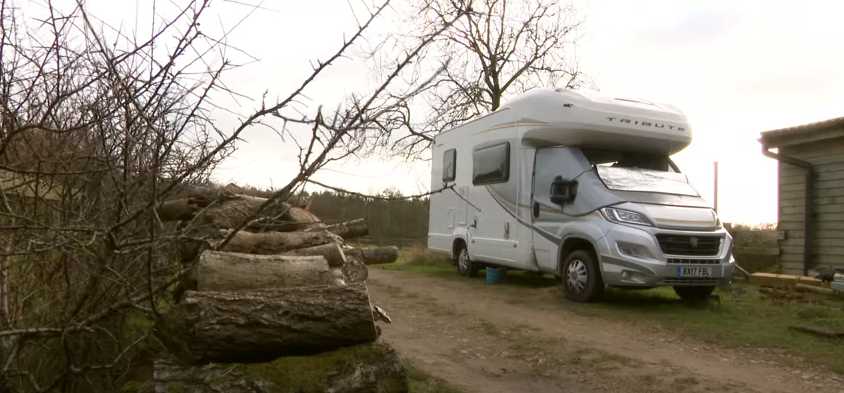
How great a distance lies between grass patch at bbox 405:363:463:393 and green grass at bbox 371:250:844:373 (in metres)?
3.20

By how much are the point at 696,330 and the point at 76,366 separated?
607 centimetres

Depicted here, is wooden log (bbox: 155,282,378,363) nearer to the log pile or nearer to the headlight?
the log pile

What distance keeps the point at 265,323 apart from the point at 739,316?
6.50 meters

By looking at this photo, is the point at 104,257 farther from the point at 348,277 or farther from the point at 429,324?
the point at 429,324

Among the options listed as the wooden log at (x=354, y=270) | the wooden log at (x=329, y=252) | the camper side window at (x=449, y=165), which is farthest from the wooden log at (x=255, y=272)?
the camper side window at (x=449, y=165)

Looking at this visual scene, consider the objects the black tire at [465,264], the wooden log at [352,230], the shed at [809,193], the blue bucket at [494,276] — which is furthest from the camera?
the black tire at [465,264]

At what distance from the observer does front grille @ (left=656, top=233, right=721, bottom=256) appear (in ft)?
26.5

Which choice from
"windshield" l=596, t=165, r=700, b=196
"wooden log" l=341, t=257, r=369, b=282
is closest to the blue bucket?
"windshield" l=596, t=165, r=700, b=196

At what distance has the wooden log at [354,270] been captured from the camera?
18.6 feet

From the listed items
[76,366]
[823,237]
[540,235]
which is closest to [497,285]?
[540,235]

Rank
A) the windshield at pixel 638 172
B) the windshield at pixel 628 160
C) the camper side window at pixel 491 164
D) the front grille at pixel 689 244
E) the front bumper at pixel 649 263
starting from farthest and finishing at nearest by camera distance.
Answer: the camper side window at pixel 491 164
the windshield at pixel 628 160
the windshield at pixel 638 172
the front grille at pixel 689 244
the front bumper at pixel 649 263

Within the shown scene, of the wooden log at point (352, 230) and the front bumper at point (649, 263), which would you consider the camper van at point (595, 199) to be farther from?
the wooden log at point (352, 230)

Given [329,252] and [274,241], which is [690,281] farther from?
[274,241]

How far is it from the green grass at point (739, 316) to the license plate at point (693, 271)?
1.60ft
